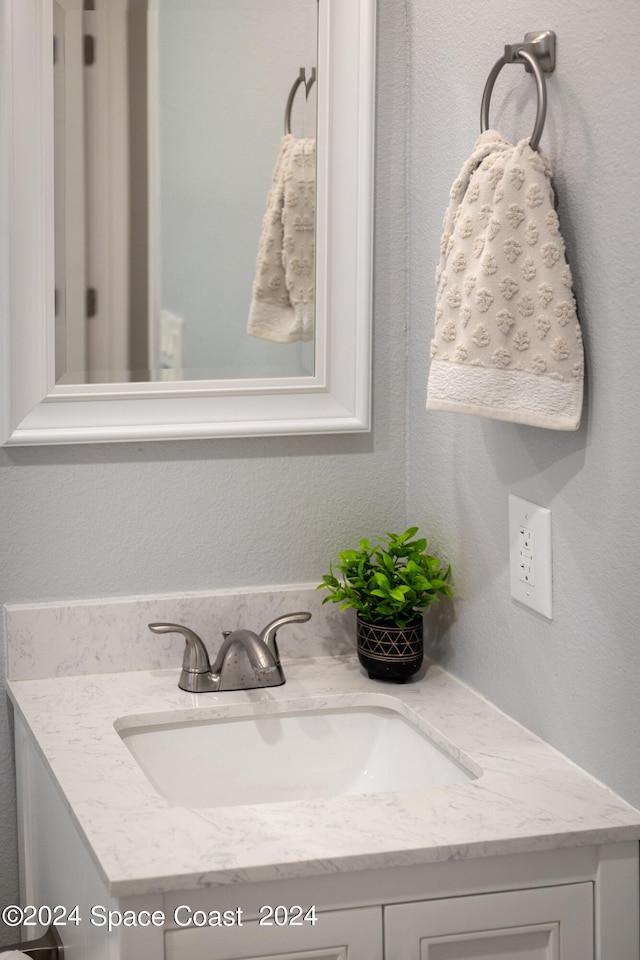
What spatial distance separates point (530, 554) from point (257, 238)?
648mm

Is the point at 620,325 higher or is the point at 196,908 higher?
the point at 620,325

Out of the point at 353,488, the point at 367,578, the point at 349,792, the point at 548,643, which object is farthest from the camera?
the point at 353,488

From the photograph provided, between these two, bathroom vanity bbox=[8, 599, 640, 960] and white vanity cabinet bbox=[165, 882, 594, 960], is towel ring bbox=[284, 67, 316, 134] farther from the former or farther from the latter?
white vanity cabinet bbox=[165, 882, 594, 960]

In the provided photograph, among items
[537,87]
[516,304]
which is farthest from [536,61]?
[516,304]

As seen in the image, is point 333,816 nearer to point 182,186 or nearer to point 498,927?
point 498,927

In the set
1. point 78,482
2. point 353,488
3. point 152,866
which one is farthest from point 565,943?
point 78,482

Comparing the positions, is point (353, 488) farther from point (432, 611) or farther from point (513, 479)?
point (513, 479)

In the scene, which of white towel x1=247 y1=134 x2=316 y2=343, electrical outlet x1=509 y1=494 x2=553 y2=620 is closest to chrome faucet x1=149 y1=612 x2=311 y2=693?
electrical outlet x1=509 y1=494 x2=553 y2=620

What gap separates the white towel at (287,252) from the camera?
170cm

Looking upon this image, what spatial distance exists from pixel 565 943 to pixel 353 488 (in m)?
0.79

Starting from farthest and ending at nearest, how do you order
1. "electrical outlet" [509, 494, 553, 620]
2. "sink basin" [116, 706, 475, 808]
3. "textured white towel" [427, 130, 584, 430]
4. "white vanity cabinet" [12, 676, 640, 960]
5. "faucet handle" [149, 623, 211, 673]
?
"faucet handle" [149, 623, 211, 673]
"sink basin" [116, 706, 475, 808]
"electrical outlet" [509, 494, 553, 620]
"textured white towel" [427, 130, 584, 430]
"white vanity cabinet" [12, 676, 640, 960]

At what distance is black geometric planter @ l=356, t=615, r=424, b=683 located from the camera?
161cm

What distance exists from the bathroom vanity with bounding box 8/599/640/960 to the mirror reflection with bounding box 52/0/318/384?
60 centimetres

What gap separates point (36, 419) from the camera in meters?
1.64
